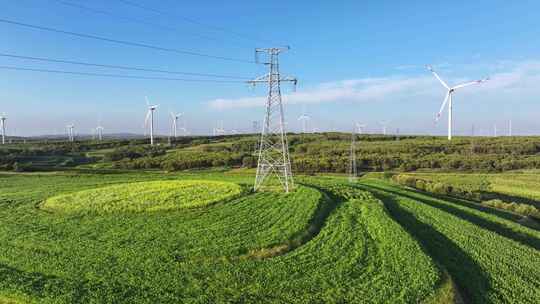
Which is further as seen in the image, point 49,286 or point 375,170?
point 375,170

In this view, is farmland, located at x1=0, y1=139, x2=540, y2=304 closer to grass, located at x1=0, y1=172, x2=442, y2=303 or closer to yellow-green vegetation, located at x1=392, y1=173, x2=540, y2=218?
grass, located at x1=0, y1=172, x2=442, y2=303

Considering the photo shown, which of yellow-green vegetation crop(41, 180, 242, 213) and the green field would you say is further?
yellow-green vegetation crop(41, 180, 242, 213)

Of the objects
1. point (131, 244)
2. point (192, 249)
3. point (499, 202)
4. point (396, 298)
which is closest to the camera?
point (396, 298)

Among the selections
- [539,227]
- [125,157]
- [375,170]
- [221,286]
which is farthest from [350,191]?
[125,157]

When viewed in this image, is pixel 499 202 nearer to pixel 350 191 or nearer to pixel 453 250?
pixel 350 191

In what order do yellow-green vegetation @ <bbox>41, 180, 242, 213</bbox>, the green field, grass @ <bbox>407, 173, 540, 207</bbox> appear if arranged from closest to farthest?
the green field < yellow-green vegetation @ <bbox>41, 180, 242, 213</bbox> < grass @ <bbox>407, 173, 540, 207</bbox>

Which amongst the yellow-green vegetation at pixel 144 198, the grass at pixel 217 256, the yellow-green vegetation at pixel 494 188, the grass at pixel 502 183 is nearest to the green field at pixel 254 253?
the grass at pixel 217 256

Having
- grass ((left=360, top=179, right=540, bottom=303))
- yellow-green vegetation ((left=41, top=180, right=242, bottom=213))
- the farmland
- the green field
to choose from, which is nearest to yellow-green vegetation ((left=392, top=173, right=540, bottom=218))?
the farmland
